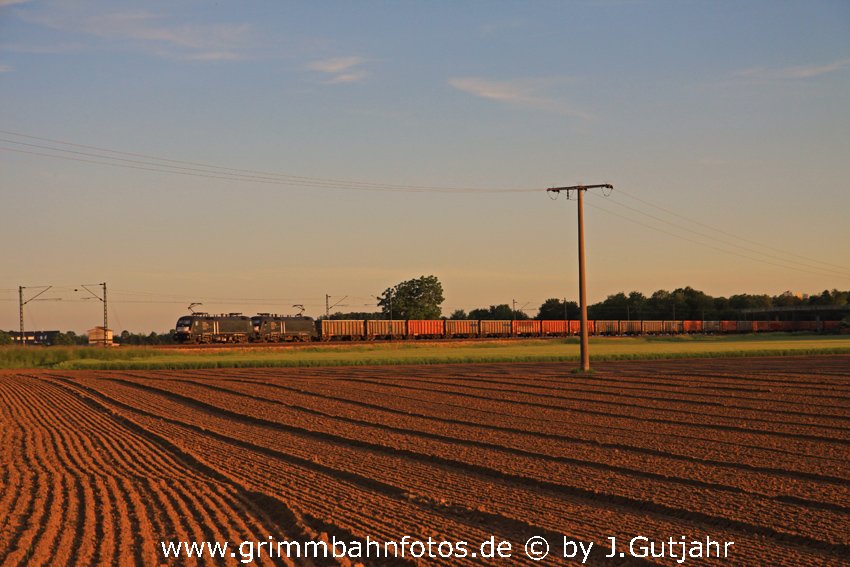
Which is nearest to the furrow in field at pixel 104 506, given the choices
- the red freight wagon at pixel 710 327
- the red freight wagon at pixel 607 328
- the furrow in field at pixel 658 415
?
the furrow in field at pixel 658 415

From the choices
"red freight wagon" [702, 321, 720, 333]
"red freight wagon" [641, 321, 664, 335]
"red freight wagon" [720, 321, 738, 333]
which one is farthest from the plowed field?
"red freight wagon" [720, 321, 738, 333]

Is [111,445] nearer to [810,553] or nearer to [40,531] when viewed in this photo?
[40,531]

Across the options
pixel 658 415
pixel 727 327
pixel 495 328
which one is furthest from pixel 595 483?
pixel 727 327

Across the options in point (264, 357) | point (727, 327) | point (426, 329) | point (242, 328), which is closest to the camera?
point (264, 357)

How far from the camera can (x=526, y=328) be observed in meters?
116

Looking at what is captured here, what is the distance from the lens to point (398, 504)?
1400cm

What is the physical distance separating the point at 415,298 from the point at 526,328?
59.9m

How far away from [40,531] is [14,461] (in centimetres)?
809

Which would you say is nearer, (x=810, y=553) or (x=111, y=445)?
(x=810, y=553)

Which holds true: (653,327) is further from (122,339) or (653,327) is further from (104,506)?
(104,506)

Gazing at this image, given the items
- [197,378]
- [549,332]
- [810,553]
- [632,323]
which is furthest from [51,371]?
[632,323]

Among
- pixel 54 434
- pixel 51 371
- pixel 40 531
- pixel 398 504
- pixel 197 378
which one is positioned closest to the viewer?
pixel 40 531

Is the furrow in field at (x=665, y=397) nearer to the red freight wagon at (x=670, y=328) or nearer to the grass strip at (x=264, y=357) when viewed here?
the grass strip at (x=264, y=357)

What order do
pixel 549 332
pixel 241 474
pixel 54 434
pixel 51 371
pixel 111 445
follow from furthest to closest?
pixel 549 332, pixel 51 371, pixel 54 434, pixel 111 445, pixel 241 474
